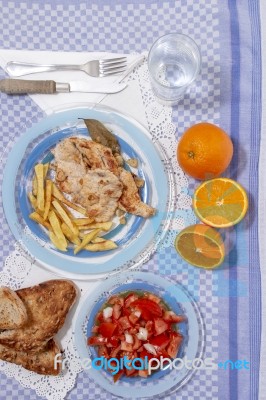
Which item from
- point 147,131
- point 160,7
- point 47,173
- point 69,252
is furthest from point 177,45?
point 69,252

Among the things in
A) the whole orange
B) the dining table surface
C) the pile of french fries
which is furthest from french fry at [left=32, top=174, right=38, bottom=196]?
the whole orange

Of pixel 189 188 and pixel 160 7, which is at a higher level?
pixel 160 7

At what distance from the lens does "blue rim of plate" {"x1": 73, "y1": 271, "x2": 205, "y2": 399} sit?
164 cm

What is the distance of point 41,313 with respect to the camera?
5.31 ft

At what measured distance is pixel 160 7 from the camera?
5.49 feet

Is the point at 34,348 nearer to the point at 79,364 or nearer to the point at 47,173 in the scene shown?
the point at 79,364

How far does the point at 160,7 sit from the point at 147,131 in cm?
40

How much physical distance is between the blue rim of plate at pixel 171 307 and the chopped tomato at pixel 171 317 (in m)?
0.02

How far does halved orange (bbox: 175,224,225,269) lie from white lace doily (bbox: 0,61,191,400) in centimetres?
6

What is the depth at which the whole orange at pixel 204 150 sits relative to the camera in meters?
1.49

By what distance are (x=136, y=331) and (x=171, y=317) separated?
116 millimetres

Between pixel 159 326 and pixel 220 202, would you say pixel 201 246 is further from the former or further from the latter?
pixel 159 326

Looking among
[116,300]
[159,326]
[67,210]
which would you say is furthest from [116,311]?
[67,210]

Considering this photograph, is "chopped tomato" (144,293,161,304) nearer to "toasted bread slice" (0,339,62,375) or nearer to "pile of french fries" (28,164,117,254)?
"pile of french fries" (28,164,117,254)
